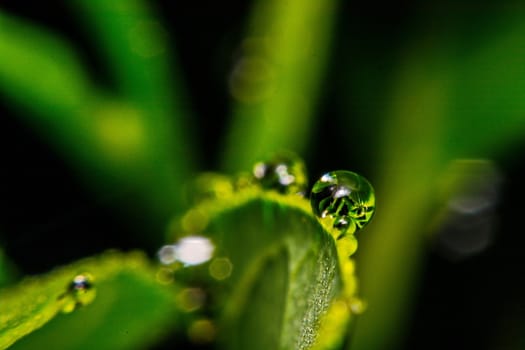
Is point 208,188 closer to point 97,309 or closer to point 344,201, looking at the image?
point 97,309

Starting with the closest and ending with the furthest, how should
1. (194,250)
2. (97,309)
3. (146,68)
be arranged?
(97,309)
(194,250)
(146,68)

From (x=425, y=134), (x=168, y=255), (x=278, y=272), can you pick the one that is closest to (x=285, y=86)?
(x=425, y=134)

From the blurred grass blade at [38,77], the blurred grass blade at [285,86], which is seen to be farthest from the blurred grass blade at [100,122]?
the blurred grass blade at [285,86]

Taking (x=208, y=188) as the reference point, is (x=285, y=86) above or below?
above

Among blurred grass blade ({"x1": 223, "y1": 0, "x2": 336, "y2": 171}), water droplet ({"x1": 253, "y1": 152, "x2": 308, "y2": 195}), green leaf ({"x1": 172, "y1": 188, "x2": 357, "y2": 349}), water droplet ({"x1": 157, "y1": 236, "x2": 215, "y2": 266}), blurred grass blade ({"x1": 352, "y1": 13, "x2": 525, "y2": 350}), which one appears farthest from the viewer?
blurred grass blade ({"x1": 223, "y1": 0, "x2": 336, "y2": 171})

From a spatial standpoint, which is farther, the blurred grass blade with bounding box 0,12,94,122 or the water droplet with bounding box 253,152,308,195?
the blurred grass blade with bounding box 0,12,94,122

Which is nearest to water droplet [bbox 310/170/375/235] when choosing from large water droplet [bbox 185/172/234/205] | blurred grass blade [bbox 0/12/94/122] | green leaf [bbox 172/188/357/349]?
green leaf [bbox 172/188/357/349]

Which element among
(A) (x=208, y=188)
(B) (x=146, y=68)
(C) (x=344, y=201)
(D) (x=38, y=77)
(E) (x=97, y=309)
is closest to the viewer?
(C) (x=344, y=201)

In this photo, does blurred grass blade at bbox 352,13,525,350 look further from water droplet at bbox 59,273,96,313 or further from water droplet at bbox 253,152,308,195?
water droplet at bbox 59,273,96,313
